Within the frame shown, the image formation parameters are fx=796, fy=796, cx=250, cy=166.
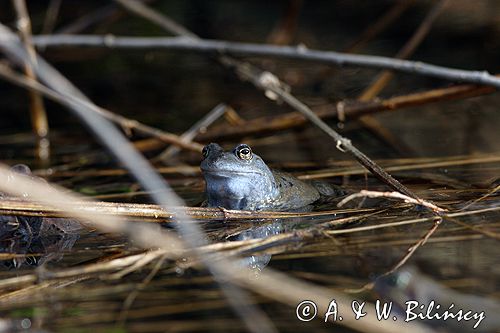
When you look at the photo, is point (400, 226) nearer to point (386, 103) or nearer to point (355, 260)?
point (355, 260)

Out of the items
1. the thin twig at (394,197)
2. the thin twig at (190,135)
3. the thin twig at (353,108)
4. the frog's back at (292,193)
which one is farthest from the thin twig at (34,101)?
the thin twig at (394,197)

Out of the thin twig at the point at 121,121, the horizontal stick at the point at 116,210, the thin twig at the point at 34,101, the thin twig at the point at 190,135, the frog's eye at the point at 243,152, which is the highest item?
the thin twig at the point at 34,101

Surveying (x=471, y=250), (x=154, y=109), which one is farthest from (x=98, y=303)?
(x=154, y=109)

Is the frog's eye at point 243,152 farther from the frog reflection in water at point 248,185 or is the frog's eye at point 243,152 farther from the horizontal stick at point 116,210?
the horizontal stick at point 116,210

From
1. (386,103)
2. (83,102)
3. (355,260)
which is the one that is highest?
(386,103)

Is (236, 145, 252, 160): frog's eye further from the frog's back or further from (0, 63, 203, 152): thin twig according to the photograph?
(0, 63, 203, 152): thin twig

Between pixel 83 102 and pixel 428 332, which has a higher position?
pixel 83 102
